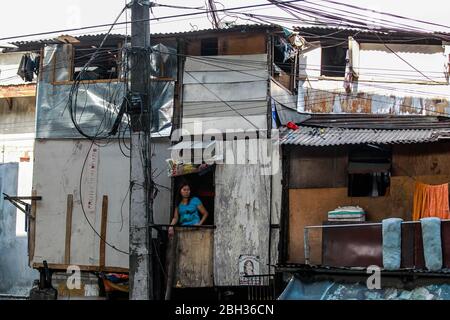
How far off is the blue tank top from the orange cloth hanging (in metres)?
4.96

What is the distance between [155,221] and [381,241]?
599 cm

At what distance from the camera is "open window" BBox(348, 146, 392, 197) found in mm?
15924

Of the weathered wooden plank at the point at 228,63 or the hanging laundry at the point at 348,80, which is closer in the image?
the weathered wooden plank at the point at 228,63

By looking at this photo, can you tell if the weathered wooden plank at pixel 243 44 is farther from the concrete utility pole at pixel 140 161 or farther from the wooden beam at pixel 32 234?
the wooden beam at pixel 32 234

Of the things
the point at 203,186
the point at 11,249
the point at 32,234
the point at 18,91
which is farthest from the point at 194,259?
the point at 18,91


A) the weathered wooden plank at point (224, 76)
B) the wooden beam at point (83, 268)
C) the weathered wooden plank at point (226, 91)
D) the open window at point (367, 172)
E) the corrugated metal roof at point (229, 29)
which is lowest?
the wooden beam at point (83, 268)

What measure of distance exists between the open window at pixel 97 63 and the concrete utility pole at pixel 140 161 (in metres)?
3.39

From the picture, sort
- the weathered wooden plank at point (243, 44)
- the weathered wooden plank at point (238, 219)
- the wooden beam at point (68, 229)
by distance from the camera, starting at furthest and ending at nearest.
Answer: the wooden beam at point (68, 229), the weathered wooden plank at point (243, 44), the weathered wooden plank at point (238, 219)

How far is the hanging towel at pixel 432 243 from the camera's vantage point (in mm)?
13430

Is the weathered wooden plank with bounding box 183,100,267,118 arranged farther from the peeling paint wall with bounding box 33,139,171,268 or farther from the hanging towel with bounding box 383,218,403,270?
the hanging towel with bounding box 383,218,403,270

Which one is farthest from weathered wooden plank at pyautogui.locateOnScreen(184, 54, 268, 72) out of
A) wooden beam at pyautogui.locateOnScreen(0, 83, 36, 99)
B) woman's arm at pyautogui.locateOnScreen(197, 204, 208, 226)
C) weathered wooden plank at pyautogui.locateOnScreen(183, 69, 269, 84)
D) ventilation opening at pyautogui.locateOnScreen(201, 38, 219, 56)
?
wooden beam at pyautogui.locateOnScreen(0, 83, 36, 99)

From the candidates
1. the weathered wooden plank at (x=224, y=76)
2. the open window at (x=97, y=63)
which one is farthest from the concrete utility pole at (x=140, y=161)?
the open window at (x=97, y=63)

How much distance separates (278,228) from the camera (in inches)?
666

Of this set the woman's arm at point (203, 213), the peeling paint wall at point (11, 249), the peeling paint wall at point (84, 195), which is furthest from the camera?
the peeling paint wall at point (11, 249)
